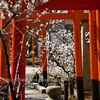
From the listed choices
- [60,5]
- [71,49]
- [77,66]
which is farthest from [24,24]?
[71,49]

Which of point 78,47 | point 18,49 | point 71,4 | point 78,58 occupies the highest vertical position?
point 71,4

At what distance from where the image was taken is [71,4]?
26.4ft

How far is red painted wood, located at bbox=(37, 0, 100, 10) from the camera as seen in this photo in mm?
7914

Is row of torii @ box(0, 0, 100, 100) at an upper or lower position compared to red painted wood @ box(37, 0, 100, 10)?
lower

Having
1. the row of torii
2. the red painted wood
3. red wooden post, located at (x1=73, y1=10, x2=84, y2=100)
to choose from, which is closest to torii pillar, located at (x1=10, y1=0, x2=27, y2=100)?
the row of torii

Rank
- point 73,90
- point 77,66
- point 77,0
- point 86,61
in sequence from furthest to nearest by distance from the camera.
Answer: point 86,61 < point 73,90 < point 77,66 < point 77,0

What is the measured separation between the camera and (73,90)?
12047 millimetres

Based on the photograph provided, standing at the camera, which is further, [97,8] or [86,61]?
[86,61]

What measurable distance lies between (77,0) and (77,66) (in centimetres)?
356

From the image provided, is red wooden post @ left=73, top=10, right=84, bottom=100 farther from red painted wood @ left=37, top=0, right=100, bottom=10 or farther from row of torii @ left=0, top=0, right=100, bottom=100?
red painted wood @ left=37, top=0, right=100, bottom=10

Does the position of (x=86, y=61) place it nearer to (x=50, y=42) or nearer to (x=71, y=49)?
(x=71, y=49)

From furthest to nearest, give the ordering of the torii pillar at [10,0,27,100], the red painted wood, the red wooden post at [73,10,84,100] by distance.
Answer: the red wooden post at [73,10,84,100] < the red painted wood < the torii pillar at [10,0,27,100]

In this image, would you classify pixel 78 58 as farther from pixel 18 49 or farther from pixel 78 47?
pixel 18 49

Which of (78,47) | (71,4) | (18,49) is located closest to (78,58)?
(78,47)
